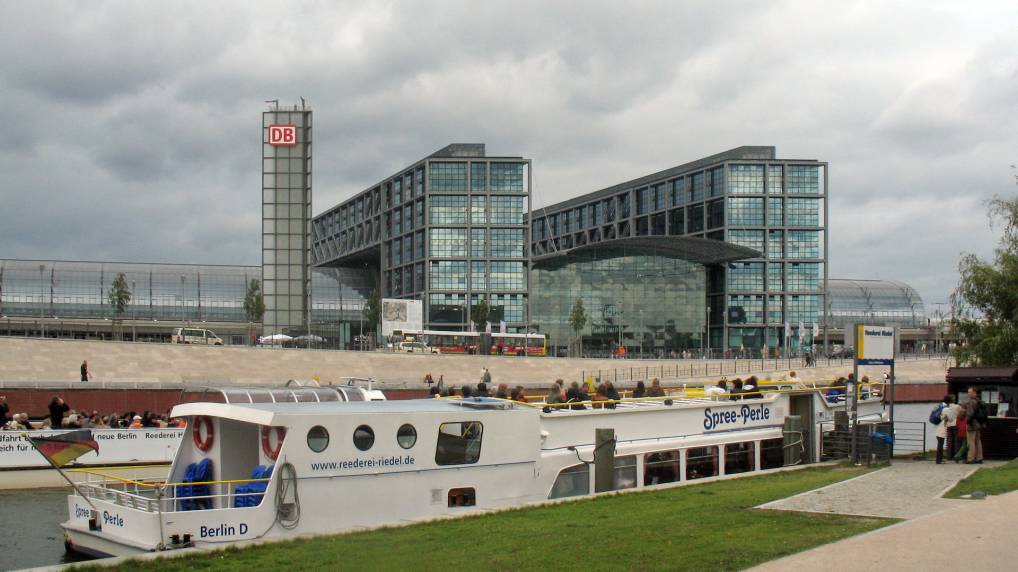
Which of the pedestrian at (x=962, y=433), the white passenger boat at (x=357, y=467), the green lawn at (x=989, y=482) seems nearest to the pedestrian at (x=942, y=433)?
the pedestrian at (x=962, y=433)

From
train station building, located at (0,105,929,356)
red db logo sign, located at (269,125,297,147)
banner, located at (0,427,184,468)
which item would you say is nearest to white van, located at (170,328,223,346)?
train station building, located at (0,105,929,356)

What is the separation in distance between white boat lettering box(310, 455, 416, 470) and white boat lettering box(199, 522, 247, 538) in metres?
1.63

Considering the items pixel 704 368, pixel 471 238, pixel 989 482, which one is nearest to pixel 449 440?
pixel 989 482

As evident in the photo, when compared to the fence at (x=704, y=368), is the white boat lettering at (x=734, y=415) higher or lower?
higher

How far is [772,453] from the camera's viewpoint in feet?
81.9

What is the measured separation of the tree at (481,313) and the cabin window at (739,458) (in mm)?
73418

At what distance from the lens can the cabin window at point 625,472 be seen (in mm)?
21328

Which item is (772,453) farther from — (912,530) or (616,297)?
(616,297)

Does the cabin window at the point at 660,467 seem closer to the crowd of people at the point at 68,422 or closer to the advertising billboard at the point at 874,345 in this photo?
the advertising billboard at the point at 874,345

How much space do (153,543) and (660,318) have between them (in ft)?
309

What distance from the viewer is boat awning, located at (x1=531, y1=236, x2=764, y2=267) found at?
3910 inches

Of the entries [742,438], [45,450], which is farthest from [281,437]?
[742,438]

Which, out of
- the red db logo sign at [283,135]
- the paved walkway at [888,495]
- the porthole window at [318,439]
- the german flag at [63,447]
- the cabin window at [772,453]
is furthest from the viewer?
the red db logo sign at [283,135]

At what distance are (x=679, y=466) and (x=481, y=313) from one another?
75557 millimetres
